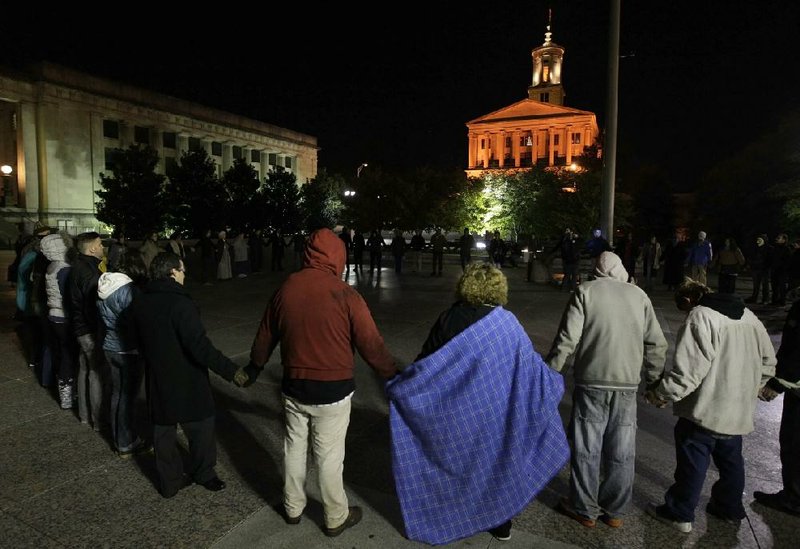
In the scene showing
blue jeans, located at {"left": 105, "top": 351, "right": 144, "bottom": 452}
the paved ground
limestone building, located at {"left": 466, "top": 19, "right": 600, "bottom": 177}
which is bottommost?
the paved ground

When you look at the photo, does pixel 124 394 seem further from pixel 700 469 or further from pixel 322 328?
pixel 700 469

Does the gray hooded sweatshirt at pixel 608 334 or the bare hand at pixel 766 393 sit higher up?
the gray hooded sweatshirt at pixel 608 334

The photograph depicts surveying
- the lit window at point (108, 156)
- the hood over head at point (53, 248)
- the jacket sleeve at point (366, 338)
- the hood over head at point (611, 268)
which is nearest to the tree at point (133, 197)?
the lit window at point (108, 156)

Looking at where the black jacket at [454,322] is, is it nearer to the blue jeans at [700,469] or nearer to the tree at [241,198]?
the blue jeans at [700,469]

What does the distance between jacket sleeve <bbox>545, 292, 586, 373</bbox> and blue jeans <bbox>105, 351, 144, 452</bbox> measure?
3283 mm

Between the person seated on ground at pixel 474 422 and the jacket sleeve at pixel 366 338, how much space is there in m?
0.15

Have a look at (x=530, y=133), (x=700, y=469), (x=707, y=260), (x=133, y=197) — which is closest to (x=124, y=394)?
(x=700, y=469)

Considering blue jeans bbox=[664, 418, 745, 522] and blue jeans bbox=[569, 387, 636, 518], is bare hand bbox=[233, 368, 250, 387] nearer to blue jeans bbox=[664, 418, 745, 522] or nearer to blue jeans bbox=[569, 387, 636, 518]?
blue jeans bbox=[569, 387, 636, 518]

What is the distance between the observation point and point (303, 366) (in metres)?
3.23

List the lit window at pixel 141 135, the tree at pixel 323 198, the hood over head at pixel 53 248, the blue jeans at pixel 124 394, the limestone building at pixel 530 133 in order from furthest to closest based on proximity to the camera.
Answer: the limestone building at pixel 530 133
the lit window at pixel 141 135
the tree at pixel 323 198
the hood over head at pixel 53 248
the blue jeans at pixel 124 394

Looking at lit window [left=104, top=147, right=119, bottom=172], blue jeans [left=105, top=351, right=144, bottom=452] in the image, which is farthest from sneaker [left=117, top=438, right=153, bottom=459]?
lit window [left=104, top=147, right=119, bottom=172]

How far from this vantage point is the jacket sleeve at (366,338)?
10.7ft

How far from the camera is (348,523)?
3549 mm

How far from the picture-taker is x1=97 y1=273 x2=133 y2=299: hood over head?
430cm
